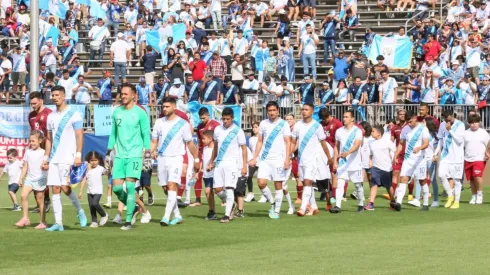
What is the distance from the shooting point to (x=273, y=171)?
2145cm

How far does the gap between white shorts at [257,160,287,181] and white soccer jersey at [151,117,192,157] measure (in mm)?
2228

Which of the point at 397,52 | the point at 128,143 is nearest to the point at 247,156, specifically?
the point at 128,143

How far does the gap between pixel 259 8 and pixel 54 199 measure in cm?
2715

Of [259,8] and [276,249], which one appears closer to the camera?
[276,249]

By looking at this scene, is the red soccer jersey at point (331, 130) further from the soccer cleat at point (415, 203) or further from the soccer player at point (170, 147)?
the soccer player at point (170, 147)

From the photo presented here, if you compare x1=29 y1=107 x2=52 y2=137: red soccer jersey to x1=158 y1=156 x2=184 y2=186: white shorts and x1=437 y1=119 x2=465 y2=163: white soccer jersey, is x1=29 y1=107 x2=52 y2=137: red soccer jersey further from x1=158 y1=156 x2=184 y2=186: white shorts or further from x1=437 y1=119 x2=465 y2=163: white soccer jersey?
x1=437 y1=119 x2=465 y2=163: white soccer jersey

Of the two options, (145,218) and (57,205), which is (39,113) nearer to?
(57,205)

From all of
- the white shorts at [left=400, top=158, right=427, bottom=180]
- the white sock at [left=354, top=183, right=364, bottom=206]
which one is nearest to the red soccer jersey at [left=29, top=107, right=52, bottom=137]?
the white sock at [left=354, top=183, right=364, bottom=206]

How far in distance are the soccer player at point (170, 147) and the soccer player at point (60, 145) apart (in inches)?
61.5

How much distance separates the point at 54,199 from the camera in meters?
18.4

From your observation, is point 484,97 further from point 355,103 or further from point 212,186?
point 212,186

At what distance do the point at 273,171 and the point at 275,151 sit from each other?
357 millimetres

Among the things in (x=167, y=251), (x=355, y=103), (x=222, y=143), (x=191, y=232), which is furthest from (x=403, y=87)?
(x=167, y=251)

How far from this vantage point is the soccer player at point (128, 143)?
18.4 m
